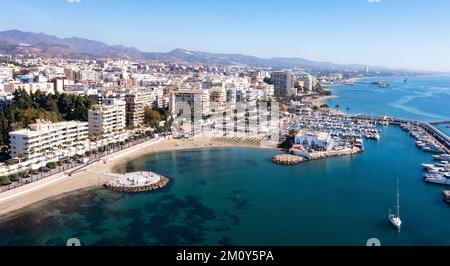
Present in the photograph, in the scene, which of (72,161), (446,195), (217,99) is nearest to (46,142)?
(72,161)

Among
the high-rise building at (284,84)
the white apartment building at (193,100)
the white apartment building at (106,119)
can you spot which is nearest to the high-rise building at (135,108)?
the white apartment building at (106,119)

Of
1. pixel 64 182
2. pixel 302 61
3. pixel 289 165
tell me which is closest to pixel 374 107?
pixel 289 165

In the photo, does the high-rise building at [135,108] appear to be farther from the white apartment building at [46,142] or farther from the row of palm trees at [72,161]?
the white apartment building at [46,142]

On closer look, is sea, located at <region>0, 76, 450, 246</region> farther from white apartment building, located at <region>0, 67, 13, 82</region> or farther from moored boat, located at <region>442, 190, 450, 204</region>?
white apartment building, located at <region>0, 67, 13, 82</region>

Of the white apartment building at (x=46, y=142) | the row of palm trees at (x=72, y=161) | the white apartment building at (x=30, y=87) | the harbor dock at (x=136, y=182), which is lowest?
the harbor dock at (x=136, y=182)
